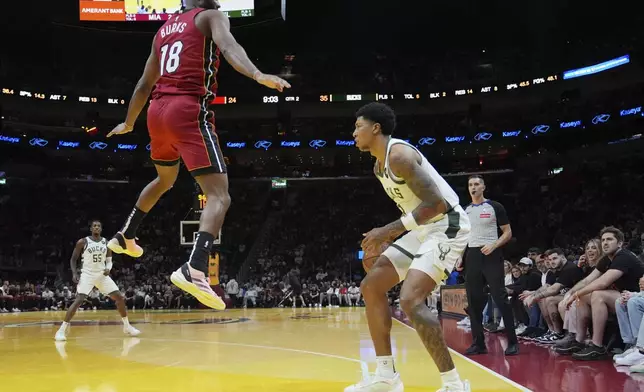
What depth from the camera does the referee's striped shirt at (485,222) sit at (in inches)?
270

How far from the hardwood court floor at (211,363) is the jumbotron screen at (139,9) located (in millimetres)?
11990

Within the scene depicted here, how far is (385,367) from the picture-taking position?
13.4ft

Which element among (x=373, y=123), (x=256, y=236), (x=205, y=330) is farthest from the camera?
(x=256, y=236)

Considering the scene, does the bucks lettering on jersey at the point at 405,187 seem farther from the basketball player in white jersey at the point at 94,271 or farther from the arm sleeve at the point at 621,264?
the basketball player in white jersey at the point at 94,271

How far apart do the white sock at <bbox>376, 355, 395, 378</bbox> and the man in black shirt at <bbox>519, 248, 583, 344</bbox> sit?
4090mm

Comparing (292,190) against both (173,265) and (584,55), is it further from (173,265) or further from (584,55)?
(584,55)

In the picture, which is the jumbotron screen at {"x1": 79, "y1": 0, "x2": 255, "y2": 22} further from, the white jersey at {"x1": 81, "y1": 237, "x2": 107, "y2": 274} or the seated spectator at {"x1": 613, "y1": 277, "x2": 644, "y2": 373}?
the seated spectator at {"x1": 613, "y1": 277, "x2": 644, "y2": 373}

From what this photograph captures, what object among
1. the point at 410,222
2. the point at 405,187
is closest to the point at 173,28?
the point at 405,187

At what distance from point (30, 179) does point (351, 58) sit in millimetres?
19452

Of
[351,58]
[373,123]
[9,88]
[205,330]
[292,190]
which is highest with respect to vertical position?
[351,58]

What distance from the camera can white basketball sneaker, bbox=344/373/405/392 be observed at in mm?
4000

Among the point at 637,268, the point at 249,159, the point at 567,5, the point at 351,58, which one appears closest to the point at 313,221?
the point at 249,159

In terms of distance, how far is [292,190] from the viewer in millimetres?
35875

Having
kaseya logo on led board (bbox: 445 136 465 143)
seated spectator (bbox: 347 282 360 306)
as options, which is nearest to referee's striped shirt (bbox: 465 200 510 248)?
seated spectator (bbox: 347 282 360 306)
